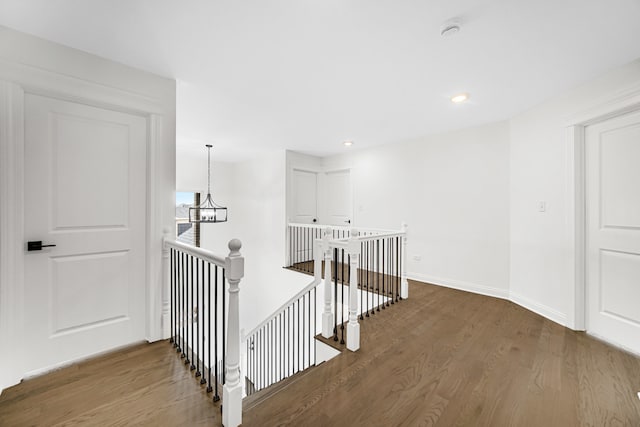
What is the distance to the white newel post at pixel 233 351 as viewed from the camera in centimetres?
132

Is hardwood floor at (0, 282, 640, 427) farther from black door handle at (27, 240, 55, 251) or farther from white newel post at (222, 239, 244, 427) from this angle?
black door handle at (27, 240, 55, 251)

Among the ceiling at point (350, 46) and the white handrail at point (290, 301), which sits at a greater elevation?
the ceiling at point (350, 46)

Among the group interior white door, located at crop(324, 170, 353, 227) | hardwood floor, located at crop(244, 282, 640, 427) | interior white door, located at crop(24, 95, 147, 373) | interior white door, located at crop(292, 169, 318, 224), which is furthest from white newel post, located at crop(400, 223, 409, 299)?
interior white door, located at crop(24, 95, 147, 373)

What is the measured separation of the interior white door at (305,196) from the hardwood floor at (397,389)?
3.25 m

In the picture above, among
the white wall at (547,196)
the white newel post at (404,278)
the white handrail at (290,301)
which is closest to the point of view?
the white wall at (547,196)

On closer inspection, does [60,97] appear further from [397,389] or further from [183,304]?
[397,389]

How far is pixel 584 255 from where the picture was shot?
2.43m

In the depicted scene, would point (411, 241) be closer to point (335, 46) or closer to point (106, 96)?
point (335, 46)

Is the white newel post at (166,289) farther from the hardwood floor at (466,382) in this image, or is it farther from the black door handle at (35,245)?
the hardwood floor at (466,382)

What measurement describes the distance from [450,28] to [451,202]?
2.56m

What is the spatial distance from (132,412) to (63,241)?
1.27 metres

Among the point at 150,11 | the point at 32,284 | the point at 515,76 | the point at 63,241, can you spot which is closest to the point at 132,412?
the point at 32,284

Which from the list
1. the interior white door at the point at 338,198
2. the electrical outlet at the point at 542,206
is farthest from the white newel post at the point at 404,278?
the interior white door at the point at 338,198

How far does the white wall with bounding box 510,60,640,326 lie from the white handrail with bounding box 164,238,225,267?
10.4ft
